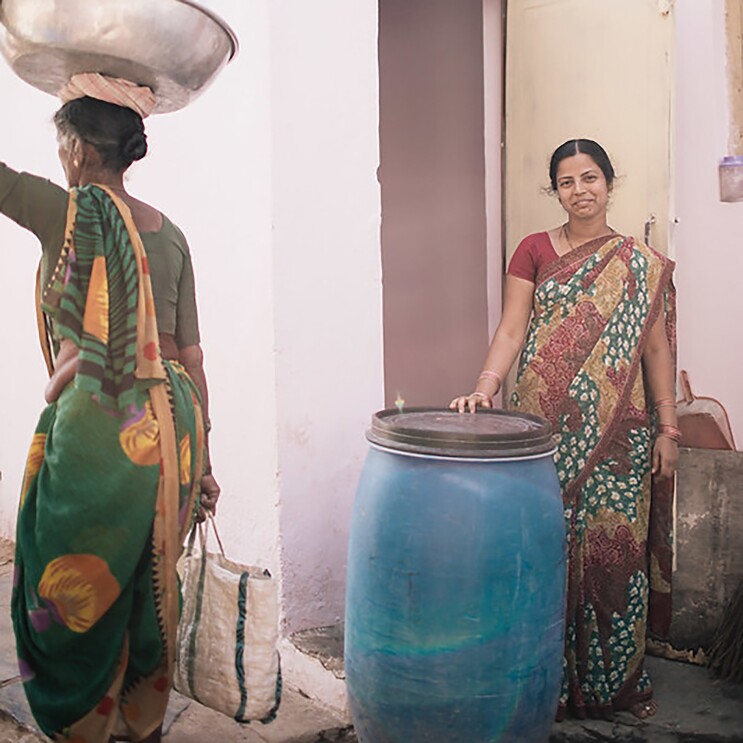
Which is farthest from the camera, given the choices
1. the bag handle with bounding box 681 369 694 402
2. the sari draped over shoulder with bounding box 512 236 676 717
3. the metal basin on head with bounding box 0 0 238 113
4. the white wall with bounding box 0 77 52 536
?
the white wall with bounding box 0 77 52 536

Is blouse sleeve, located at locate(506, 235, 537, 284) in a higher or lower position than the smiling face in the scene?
lower

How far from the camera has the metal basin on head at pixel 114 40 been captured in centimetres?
163

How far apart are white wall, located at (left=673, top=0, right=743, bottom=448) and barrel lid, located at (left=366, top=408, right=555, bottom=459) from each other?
1167mm

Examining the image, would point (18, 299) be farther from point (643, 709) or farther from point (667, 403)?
point (643, 709)

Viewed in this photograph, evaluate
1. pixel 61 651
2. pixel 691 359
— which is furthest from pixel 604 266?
pixel 61 651

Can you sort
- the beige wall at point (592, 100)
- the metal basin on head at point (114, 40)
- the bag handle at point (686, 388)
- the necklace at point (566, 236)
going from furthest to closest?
the bag handle at point (686, 388)
the beige wall at point (592, 100)
the necklace at point (566, 236)
the metal basin on head at point (114, 40)

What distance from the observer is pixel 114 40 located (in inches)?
65.6

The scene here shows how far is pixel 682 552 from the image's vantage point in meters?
3.13

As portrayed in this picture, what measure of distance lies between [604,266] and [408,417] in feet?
2.79

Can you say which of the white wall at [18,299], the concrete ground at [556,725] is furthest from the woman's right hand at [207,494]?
the white wall at [18,299]

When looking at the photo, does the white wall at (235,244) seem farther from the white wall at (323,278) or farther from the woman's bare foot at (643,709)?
the woman's bare foot at (643,709)

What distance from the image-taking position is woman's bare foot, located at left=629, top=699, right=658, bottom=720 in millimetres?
2673

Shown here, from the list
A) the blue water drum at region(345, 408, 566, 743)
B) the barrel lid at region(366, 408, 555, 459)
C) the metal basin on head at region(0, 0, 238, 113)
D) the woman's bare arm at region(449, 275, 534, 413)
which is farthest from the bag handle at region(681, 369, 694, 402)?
the metal basin on head at region(0, 0, 238, 113)

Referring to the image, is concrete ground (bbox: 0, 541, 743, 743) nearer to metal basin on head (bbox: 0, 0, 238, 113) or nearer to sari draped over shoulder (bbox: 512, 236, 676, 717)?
sari draped over shoulder (bbox: 512, 236, 676, 717)
